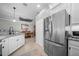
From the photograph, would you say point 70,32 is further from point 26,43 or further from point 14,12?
point 26,43

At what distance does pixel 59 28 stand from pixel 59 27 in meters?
0.02

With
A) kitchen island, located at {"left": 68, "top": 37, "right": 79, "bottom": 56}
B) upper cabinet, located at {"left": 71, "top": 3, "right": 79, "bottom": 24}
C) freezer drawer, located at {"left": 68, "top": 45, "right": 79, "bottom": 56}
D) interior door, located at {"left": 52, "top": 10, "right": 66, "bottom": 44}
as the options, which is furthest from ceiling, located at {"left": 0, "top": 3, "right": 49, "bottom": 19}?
freezer drawer, located at {"left": 68, "top": 45, "right": 79, "bottom": 56}

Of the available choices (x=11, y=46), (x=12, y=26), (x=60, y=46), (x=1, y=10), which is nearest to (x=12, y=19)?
(x=12, y=26)

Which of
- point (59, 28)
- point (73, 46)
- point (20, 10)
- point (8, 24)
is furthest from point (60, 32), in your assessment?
point (8, 24)

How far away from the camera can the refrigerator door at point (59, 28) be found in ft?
4.58

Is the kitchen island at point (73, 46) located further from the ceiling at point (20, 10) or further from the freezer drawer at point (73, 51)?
the ceiling at point (20, 10)

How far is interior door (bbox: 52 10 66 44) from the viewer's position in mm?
1396

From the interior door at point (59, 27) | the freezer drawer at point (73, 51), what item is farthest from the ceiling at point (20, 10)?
the freezer drawer at point (73, 51)

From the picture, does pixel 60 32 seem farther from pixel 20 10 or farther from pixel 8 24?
pixel 8 24

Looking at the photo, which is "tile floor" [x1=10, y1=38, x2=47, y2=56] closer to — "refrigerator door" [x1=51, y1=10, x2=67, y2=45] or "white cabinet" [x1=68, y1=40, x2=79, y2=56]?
"refrigerator door" [x1=51, y1=10, x2=67, y2=45]

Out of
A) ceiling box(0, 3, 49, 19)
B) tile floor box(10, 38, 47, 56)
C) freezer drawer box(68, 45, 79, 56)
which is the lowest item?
tile floor box(10, 38, 47, 56)

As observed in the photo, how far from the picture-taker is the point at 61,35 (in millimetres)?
1429

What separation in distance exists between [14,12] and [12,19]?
0.16m

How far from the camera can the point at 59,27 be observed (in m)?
1.50
